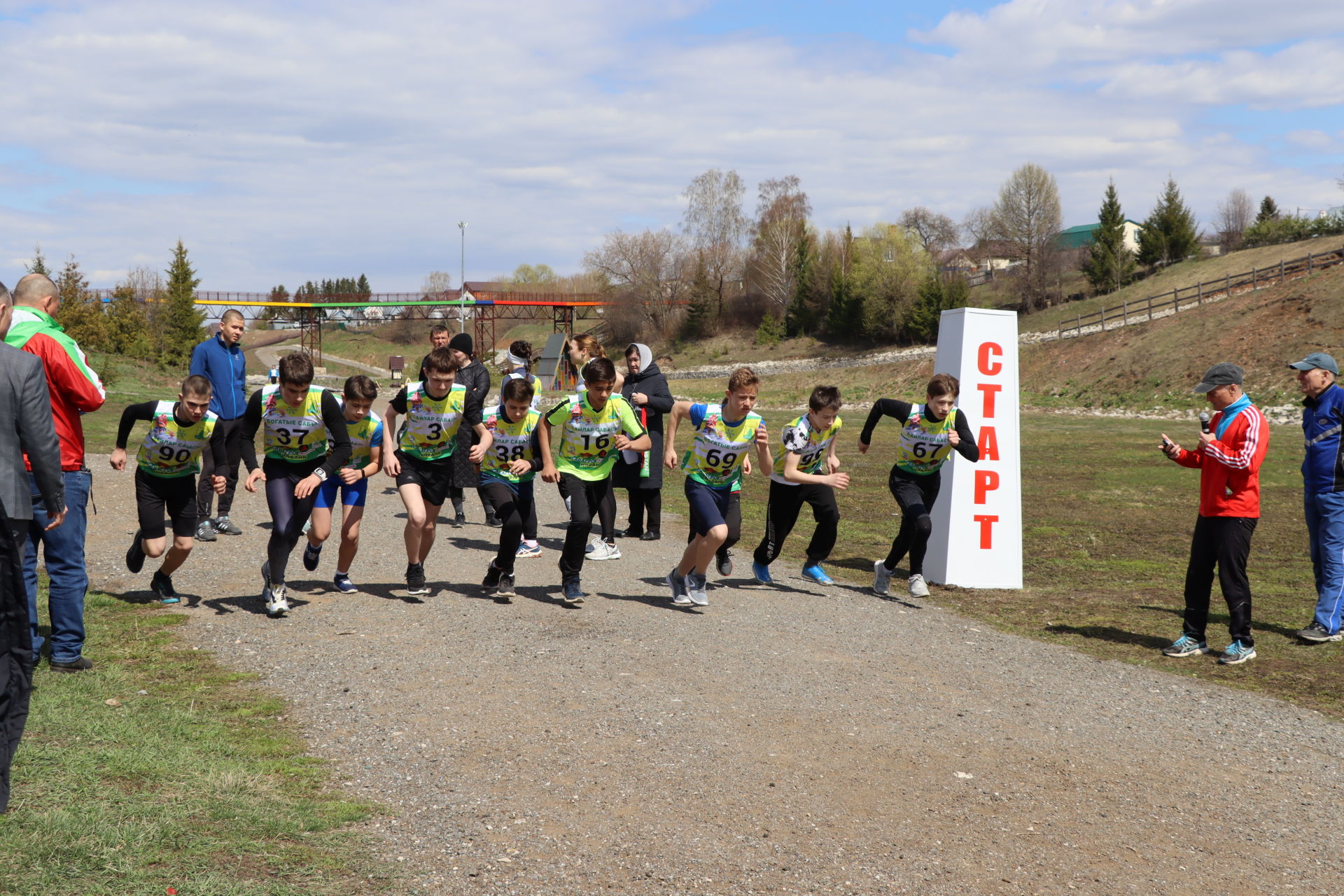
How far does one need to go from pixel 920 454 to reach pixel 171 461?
6290 mm

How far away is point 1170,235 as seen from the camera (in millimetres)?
79562

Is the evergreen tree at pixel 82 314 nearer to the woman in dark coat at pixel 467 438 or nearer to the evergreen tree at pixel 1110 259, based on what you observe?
the woman in dark coat at pixel 467 438

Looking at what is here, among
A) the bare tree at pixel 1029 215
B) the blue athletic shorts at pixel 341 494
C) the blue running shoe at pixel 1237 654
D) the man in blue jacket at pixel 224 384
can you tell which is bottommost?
the blue running shoe at pixel 1237 654

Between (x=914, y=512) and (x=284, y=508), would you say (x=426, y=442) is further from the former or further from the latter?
(x=914, y=512)

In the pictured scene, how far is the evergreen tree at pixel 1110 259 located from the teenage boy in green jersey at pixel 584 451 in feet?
245

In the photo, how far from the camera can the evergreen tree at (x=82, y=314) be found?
144 ft

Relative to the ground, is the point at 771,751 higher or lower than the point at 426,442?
lower

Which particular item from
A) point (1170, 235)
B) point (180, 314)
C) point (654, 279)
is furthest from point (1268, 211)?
point (180, 314)

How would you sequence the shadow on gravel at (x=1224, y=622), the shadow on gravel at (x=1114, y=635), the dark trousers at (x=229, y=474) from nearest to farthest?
the shadow on gravel at (x=1114, y=635), the shadow on gravel at (x=1224, y=622), the dark trousers at (x=229, y=474)

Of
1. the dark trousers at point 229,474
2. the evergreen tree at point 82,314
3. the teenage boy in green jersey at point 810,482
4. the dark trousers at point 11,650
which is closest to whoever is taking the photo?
the dark trousers at point 11,650

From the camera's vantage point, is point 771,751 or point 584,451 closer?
point 771,751

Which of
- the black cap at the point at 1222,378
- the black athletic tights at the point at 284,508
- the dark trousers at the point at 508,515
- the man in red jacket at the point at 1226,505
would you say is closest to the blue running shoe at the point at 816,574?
the dark trousers at the point at 508,515

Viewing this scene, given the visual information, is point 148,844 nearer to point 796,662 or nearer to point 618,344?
point 796,662

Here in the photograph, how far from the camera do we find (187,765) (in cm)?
486
